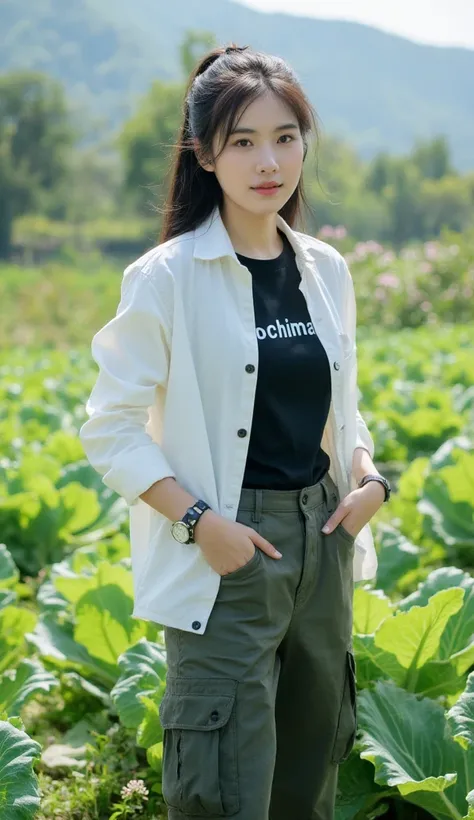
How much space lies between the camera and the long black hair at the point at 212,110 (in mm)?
2041

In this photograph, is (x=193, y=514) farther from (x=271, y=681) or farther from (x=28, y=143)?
(x=28, y=143)

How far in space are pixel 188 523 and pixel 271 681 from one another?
0.35 m

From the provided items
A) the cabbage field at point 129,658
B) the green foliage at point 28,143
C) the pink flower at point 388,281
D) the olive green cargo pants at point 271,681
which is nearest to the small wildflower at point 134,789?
the cabbage field at point 129,658

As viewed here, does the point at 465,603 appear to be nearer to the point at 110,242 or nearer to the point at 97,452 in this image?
the point at 97,452

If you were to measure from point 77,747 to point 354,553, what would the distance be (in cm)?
126

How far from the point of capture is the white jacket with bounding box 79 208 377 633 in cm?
197

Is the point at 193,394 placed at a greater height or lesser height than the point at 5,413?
greater

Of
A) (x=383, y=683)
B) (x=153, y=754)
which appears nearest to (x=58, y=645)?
(x=153, y=754)

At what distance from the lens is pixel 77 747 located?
10.0 feet

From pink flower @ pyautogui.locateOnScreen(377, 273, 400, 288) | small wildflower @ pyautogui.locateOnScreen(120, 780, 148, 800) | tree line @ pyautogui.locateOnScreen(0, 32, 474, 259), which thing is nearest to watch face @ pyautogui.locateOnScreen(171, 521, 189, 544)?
small wildflower @ pyautogui.locateOnScreen(120, 780, 148, 800)

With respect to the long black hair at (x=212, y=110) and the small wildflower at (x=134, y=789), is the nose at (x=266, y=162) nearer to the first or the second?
the long black hair at (x=212, y=110)

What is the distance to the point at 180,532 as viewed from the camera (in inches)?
76.4

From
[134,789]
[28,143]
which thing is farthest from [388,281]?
[28,143]

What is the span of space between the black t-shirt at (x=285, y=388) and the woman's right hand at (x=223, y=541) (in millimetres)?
123
